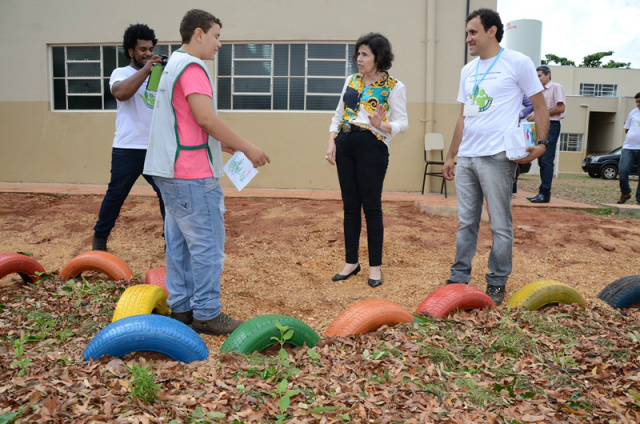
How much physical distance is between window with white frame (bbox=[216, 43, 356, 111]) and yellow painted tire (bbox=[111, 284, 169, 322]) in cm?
699

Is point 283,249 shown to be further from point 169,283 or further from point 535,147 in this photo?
point 535,147

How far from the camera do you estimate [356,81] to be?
14.4 ft

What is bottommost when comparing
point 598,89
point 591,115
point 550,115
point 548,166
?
point 548,166

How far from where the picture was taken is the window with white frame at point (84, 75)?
33.4ft

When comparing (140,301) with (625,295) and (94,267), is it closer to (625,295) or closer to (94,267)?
(94,267)

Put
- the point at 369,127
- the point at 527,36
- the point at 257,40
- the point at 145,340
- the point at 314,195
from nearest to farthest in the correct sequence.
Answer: the point at 145,340 → the point at 369,127 → the point at 314,195 → the point at 257,40 → the point at 527,36

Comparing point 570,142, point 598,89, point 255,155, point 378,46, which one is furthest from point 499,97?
point 598,89

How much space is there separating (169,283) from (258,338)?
34.7 inches

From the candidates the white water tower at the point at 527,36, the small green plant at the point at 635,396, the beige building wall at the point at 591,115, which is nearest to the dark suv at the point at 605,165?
the white water tower at the point at 527,36

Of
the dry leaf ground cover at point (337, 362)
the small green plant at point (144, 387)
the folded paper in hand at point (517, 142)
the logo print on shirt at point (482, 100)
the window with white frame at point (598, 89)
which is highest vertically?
the window with white frame at point (598, 89)

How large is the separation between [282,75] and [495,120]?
656 cm

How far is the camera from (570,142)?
3053 centimetres

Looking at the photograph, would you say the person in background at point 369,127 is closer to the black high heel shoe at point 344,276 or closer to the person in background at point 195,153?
the black high heel shoe at point 344,276

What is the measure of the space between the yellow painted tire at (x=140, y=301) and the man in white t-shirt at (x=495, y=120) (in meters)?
2.34
